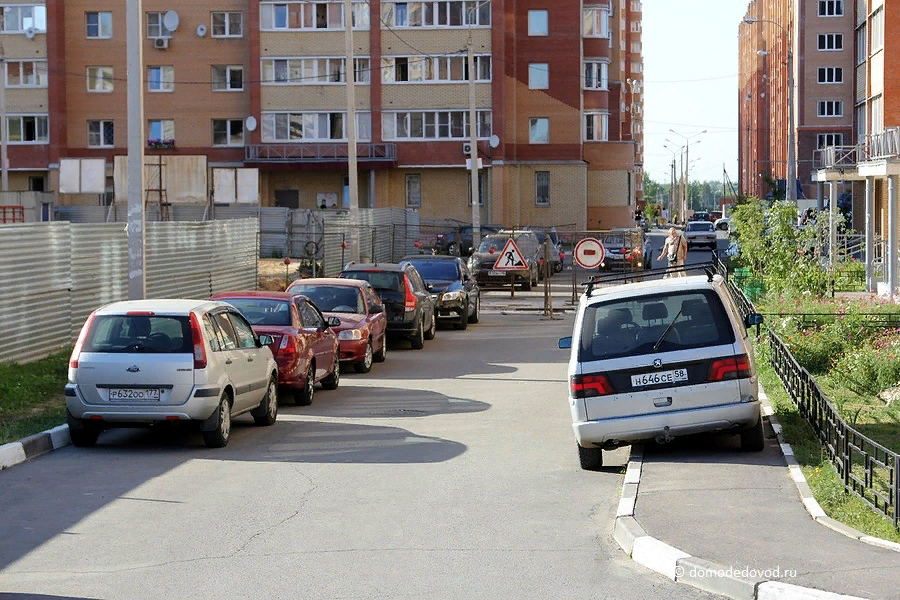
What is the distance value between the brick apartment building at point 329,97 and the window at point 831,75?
30.2 metres

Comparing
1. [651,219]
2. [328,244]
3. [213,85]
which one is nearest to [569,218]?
[213,85]

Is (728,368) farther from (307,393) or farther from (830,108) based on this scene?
(830,108)

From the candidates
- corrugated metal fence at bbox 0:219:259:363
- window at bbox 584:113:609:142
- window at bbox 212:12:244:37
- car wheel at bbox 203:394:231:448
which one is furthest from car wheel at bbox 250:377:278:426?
window at bbox 584:113:609:142

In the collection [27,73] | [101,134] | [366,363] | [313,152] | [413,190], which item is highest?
[27,73]

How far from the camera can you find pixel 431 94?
67312 mm

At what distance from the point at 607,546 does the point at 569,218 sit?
60.9m

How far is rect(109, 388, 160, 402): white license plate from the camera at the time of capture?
13.0 m

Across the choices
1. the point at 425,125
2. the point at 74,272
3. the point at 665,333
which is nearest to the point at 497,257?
the point at 74,272

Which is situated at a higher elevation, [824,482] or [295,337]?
[295,337]

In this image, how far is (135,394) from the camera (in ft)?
42.6

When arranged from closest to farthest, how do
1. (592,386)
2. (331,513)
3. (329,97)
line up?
(331,513) < (592,386) < (329,97)

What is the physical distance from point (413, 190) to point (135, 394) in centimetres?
5596

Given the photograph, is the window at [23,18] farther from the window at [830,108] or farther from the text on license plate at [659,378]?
the text on license plate at [659,378]

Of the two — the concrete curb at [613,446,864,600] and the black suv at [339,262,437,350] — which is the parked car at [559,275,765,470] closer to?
the concrete curb at [613,446,864,600]
